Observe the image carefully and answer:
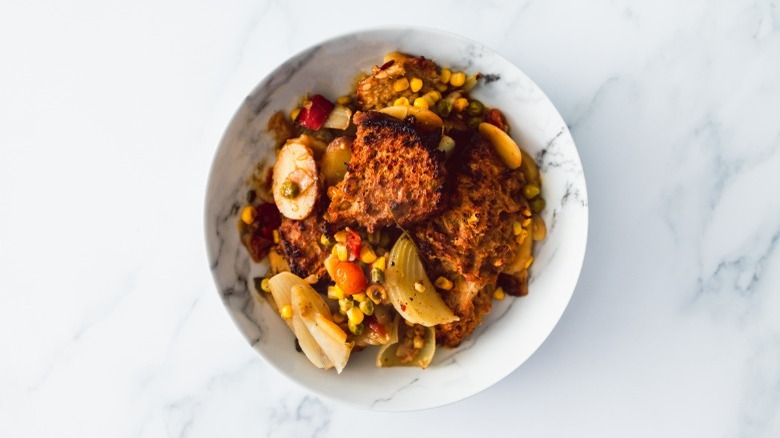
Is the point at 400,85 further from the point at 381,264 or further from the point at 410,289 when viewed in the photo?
the point at 410,289

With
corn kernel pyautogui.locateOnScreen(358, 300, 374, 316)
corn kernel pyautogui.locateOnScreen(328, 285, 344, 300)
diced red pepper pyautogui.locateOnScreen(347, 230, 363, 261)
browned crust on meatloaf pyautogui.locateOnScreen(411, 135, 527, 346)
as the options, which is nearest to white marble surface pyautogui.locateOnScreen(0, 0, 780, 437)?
browned crust on meatloaf pyautogui.locateOnScreen(411, 135, 527, 346)

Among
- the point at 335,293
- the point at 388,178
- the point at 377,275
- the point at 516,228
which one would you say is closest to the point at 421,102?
the point at 388,178

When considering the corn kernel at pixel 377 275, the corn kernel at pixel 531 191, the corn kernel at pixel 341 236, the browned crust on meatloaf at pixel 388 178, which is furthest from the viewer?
the corn kernel at pixel 531 191

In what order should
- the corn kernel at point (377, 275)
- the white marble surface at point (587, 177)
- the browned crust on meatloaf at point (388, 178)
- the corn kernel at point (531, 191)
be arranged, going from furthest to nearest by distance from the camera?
the white marble surface at point (587, 177) < the corn kernel at point (531, 191) < the corn kernel at point (377, 275) < the browned crust on meatloaf at point (388, 178)

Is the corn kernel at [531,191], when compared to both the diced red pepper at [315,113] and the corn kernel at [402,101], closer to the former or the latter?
the corn kernel at [402,101]

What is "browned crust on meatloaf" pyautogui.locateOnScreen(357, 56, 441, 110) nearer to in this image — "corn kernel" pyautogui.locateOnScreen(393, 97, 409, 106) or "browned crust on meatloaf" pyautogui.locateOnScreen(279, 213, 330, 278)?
"corn kernel" pyautogui.locateOnScreen(393, 97, 409, 106)

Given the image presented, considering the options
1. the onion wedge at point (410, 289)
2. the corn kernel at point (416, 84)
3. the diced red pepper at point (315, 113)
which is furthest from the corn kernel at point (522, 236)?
the diced red pepper at point (315, 113)

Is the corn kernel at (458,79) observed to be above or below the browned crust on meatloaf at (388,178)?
above
